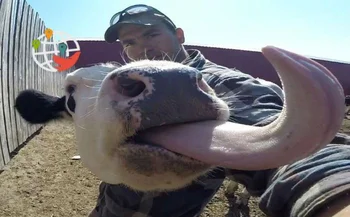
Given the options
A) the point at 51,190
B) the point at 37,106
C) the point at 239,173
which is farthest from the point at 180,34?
the point at 51,190

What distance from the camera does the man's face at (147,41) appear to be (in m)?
1.70

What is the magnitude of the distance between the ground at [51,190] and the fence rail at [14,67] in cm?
17

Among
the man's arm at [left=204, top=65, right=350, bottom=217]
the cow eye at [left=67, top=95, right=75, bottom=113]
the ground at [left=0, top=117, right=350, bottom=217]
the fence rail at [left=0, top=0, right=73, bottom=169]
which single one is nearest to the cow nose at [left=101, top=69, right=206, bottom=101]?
the man's arm at [left=204, top=65, right=350, bottom=217]

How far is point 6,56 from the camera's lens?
3.56 meters

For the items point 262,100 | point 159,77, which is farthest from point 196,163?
point 262,100

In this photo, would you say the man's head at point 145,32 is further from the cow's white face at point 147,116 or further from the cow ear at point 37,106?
the cow's white face at point 147,116

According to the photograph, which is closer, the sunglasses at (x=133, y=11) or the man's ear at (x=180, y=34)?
the sunglasses at (x=133, y=11)

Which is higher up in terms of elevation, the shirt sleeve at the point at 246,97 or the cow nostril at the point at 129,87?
the cow nostril at the point at 129,87

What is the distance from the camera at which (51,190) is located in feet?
10.2

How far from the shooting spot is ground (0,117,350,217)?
9.23 ft

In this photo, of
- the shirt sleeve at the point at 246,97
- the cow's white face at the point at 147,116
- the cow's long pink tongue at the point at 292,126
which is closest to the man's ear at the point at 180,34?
the shirt sleeve at the point at 246,97

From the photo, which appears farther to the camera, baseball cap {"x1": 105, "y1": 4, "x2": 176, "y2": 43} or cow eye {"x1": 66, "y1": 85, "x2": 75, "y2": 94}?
baseball cap {"x1": 105, "y1": 4, "x2": 176, "y2": 43}

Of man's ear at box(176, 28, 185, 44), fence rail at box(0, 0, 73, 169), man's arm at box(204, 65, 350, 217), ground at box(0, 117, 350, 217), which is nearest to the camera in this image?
man's arm at box(204, 65, 350, 217)

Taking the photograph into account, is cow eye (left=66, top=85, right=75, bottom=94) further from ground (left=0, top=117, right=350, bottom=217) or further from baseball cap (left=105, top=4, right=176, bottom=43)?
ground (left=0, top=117, right=350, bottom=217)
